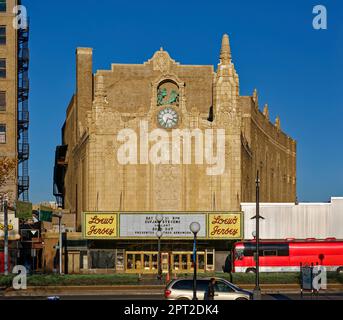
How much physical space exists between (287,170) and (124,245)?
68524mm

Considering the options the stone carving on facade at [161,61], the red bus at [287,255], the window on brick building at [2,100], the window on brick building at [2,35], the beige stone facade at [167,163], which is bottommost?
the red bus at [287,255]

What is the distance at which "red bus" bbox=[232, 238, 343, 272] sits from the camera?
208ft

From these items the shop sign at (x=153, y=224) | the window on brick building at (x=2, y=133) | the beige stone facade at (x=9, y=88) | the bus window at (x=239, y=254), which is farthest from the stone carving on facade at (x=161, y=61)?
the bus window at (x=239, y=254)

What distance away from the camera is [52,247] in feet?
247

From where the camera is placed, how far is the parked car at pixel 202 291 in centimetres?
3180

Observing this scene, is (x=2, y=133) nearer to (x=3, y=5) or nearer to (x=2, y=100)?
(x=2, y=100)

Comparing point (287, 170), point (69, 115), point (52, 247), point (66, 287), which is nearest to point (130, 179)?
point (52, 247)

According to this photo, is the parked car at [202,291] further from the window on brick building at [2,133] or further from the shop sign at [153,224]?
the window on brick building at [2,133]

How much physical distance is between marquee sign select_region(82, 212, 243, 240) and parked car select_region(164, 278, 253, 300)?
124 ft

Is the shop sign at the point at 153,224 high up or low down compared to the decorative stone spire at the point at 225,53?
down

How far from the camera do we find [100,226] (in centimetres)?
7088

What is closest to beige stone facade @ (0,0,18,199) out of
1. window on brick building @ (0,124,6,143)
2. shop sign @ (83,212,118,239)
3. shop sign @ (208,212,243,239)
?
window on brick building @ (0,124,6,143)

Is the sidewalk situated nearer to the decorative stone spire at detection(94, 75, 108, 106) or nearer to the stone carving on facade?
the decorative stone spire at detection(94, 75, 108, 106)

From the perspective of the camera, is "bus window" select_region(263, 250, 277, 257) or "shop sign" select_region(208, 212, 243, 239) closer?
"bus window" select_region(263, 250, 277, 257)
